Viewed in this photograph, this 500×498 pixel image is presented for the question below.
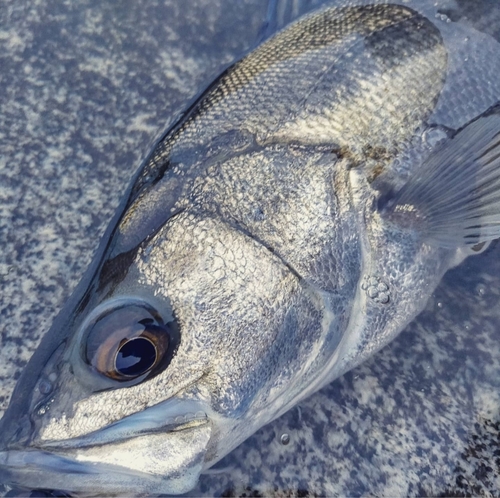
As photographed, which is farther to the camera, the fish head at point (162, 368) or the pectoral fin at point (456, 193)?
the pectoral fin at point (456, 193)

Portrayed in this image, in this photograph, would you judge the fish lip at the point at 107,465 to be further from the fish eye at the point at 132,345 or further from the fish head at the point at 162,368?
the fish eye at the point at 132,345

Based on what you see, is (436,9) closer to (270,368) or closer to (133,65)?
(133,65)

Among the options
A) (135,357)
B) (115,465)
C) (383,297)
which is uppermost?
(135,357)

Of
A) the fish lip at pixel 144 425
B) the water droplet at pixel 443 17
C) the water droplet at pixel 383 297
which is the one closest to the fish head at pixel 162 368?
the fish lip at pixel 144 425

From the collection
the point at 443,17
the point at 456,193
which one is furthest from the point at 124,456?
the point at 443,17

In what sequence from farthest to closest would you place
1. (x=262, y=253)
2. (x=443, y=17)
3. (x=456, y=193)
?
(x=443, y=17)
(x=456, y=193)
(x=262, y=253)

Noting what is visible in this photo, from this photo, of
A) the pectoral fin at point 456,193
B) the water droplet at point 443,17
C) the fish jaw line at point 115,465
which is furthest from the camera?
the water droplet at point 443,17

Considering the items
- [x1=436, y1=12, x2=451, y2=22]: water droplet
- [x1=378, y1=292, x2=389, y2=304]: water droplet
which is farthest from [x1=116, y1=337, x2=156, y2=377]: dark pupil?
[x1=436, y1=12, x2=451, y2=22]: water droplet

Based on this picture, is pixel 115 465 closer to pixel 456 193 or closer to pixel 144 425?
pixel 144 425
